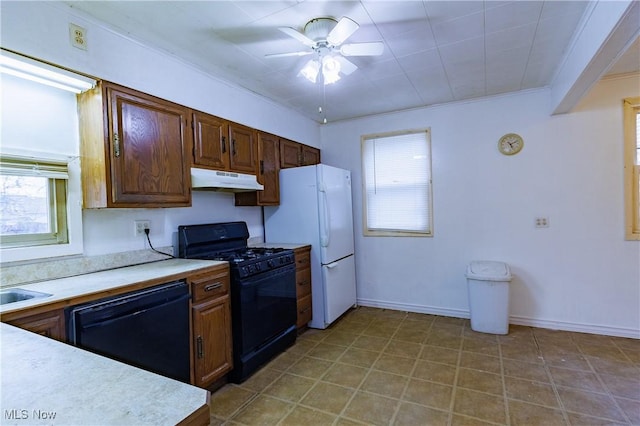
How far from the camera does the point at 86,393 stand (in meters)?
0.70

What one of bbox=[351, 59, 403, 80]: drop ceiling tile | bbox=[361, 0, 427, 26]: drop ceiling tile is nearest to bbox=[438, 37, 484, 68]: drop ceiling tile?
bbox=[351, 59, 403, 80]: drop ceiling tile

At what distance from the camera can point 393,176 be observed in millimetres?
3816

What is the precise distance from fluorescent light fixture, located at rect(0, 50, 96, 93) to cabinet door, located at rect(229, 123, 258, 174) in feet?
3.61

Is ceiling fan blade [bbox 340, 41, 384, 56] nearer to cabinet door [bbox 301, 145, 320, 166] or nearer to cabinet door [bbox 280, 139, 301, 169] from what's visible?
cabinet door [bbox 280, 139, 301, 169]

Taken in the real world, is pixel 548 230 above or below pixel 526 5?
below

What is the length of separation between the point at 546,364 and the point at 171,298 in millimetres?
2788

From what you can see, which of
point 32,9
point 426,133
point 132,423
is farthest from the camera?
point 426,133

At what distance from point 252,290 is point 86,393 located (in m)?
1.72

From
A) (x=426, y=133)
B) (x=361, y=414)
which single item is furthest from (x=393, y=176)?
(x=361, y=414)

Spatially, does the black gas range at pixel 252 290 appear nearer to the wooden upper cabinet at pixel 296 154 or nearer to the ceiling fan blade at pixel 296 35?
the wooden upper cabinet at pixel 296 154

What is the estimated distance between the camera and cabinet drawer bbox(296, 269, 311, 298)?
3.08 meters

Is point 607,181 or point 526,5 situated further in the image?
point 607,181

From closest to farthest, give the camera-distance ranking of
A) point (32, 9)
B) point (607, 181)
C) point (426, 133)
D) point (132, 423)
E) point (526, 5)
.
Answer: point (132, 423) → point (32, 9) → point (526, 5) → point (607, 181) → point (426, 133)

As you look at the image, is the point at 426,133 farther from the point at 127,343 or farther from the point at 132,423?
the point at 132,423
